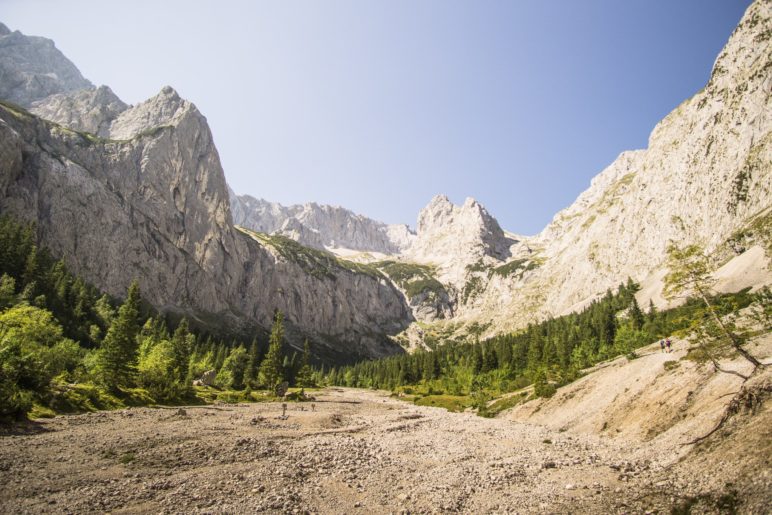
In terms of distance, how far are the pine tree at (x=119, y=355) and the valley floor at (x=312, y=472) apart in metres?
16.9

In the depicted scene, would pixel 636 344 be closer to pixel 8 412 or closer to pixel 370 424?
pixel 370 424

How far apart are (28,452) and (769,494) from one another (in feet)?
125

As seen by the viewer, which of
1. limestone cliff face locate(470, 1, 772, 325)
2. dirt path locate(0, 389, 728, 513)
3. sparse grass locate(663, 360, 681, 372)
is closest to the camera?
dirt path locate(0, 389, 728, 513)

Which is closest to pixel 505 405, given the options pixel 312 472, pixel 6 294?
pixel 312 472

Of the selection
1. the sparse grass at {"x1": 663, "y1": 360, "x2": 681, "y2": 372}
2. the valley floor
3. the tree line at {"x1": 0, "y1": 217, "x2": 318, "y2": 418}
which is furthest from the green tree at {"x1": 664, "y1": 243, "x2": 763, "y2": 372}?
the tree line at {"x1": 0, "y1": 217, "x2": 318, "y2": 418}

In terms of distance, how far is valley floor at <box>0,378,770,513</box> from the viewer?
18.3 metres

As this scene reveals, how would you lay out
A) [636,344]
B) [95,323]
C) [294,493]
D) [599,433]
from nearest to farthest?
1. [294,493]
2. [599,433]
3. [636,344]
4. [95,323]

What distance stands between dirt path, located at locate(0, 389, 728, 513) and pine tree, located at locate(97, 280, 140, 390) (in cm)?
1744

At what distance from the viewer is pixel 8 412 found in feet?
97.5

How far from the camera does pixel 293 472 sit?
964 inches

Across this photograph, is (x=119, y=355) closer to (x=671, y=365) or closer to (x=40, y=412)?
(x=40, y=412)

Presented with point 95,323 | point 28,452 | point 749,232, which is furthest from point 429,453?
point 749,232

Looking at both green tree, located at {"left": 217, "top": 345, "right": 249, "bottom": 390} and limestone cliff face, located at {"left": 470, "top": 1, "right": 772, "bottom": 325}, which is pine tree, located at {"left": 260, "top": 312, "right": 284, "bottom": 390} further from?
limestone cliff face, located at {"left": 470, "top": 1, "right": 772, "bottom": 325}

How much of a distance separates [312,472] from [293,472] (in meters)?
1.30
